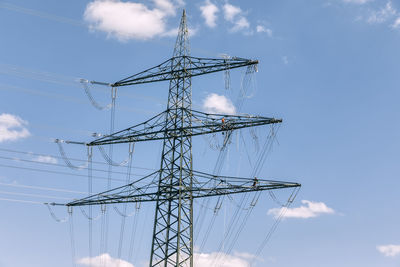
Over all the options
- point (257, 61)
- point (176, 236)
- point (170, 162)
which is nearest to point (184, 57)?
point (257, 61)

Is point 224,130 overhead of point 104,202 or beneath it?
overhead

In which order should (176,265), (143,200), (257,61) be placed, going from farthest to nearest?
(257,61)
(143,200)
(176,265)

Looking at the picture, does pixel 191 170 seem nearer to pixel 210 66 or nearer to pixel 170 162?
pixel 170 162

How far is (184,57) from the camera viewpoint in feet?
121

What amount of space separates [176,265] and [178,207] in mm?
3656

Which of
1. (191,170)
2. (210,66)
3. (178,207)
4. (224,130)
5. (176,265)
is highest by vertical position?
(210,66)

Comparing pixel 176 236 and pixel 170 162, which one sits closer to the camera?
pixel 176 236

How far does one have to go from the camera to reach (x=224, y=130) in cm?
3250

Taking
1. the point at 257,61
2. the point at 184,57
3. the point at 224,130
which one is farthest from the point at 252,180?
the point at 184,57

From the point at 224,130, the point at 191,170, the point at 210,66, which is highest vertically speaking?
the point at 210,66

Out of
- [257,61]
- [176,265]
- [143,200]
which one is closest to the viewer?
[176,265]

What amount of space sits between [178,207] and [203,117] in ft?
20.8

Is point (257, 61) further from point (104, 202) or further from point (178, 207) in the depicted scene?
point (104, 202)

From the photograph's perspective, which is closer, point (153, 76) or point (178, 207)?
point (178, 207)
